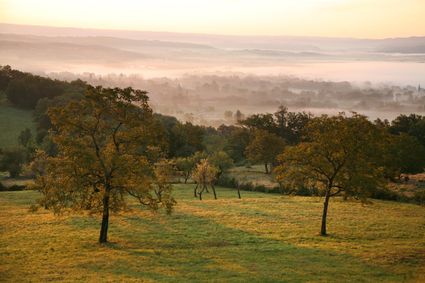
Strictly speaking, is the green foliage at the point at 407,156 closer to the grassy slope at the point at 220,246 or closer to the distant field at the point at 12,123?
the grassy slope at the point at 220,246

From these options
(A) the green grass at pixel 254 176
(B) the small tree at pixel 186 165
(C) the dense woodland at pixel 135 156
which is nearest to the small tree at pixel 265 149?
Result: (A) the green grass at pixel 254 176

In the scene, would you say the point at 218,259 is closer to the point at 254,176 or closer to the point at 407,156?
the point at 407,156

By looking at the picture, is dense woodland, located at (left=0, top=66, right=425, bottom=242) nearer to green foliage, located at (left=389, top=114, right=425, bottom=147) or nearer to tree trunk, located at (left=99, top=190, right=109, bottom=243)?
tree trunk, located at (left=99, top=190, right=109, bottom=243)

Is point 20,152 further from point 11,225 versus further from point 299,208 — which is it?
point 299,208

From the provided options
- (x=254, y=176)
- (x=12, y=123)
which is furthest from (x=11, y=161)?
(x=254, y=176)

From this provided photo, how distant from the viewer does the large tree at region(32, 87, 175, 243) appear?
37.4 metres

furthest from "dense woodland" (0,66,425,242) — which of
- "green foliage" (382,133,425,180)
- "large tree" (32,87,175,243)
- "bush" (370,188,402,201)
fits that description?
"green foliage" (382,133,425,180)

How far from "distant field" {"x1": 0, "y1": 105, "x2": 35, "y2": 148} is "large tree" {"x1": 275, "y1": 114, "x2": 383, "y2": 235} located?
96.3 m

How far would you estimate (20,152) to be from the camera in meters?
97.8

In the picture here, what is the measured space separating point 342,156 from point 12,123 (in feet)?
392

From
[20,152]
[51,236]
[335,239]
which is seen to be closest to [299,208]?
[335,239]

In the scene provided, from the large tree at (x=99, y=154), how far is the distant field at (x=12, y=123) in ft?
294

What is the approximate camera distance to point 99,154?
127 feet

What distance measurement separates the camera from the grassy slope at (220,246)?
3184 centimetres
